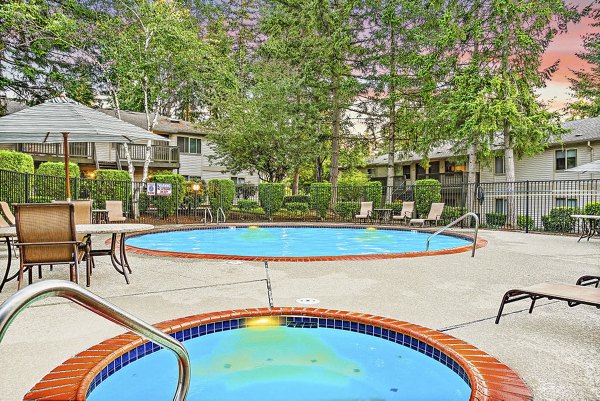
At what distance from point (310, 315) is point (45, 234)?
2.93 metres

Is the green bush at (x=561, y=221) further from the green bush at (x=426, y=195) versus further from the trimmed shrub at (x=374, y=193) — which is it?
the trimmed shrub at (x=374, y=193)

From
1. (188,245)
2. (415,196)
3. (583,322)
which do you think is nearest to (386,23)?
(415,196)

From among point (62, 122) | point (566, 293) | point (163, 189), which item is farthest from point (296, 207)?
point (566, 293)

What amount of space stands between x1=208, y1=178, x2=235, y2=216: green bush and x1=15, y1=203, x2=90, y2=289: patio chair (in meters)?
13.0

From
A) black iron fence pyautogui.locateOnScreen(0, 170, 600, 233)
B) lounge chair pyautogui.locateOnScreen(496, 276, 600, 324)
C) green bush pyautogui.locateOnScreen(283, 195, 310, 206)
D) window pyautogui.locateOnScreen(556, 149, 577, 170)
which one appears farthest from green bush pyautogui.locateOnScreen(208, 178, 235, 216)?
window pyautogui.locateOnScreen(556, 149, 577, 170)

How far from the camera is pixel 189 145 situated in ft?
89.9

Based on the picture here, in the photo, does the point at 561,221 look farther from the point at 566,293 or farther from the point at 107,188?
the point at 107,188

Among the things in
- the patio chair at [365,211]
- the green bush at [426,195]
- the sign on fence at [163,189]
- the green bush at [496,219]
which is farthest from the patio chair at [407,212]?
the sign on fence at [163,189]

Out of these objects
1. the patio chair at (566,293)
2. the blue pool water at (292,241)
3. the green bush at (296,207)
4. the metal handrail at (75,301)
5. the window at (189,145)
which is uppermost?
the window at (189,145)

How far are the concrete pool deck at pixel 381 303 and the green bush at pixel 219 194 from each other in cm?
1063

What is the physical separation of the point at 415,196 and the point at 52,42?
16814 millimetres

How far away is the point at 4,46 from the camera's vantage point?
1683 cm

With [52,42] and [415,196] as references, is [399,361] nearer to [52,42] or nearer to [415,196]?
[415,196]

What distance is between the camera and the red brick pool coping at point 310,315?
6.53 ft
